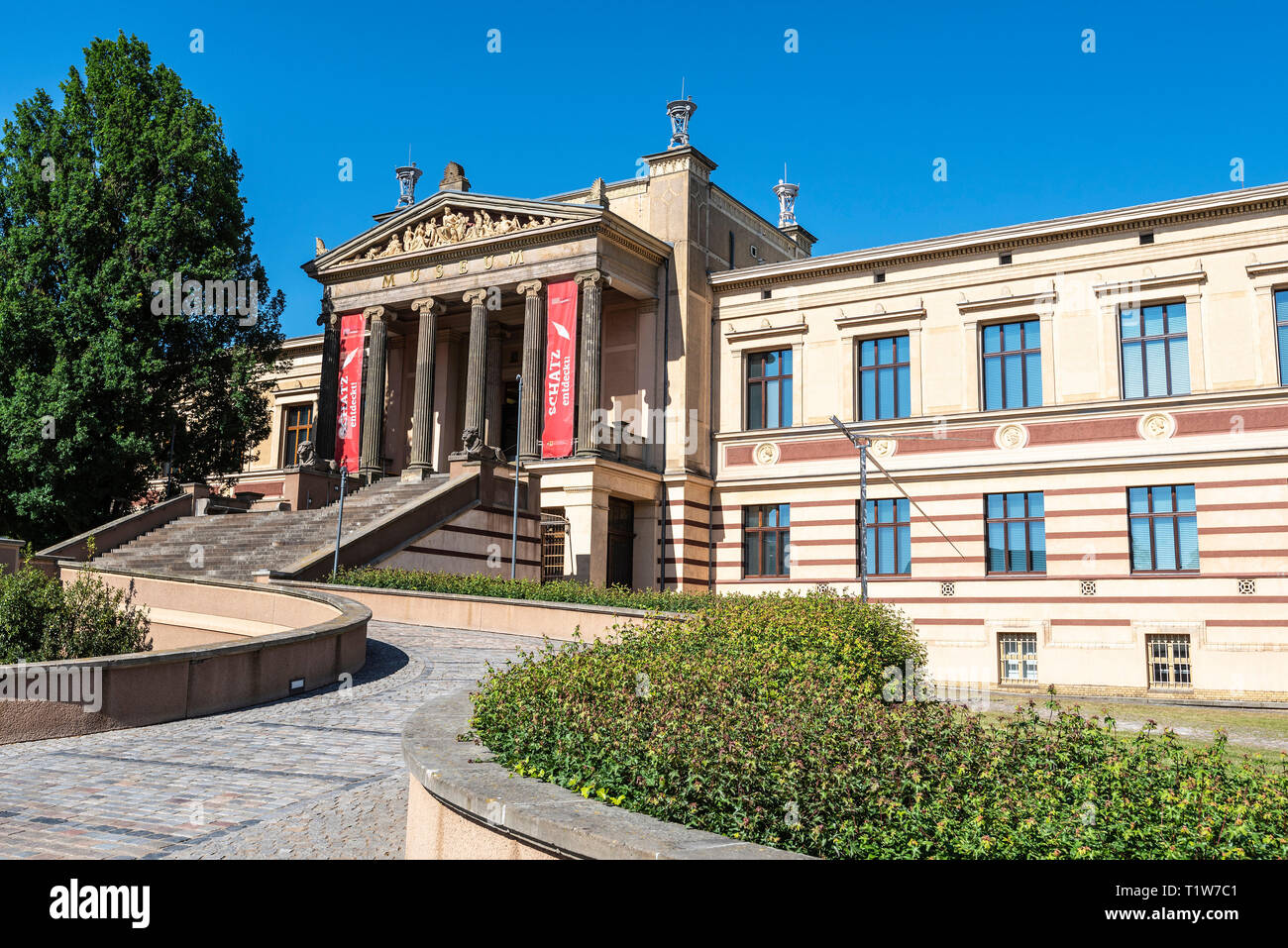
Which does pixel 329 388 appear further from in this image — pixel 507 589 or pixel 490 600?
pixel 490 600

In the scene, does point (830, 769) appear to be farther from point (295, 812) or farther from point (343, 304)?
point (343, 304)

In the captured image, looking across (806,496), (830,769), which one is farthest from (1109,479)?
(830,769)

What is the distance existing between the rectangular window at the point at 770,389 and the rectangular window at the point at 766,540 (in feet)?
10.4

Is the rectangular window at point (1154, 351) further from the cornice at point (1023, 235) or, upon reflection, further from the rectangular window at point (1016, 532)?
the rectangular window at point (1016, 532)

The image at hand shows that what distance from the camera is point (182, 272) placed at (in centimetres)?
3394

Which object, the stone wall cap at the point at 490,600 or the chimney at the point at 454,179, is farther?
the chimney at the point at 454,179

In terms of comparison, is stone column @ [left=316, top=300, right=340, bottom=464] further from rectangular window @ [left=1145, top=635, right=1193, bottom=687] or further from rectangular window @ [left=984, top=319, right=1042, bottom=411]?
rectangular window @ [left=1145, top=635, right=1193, bottom=687]

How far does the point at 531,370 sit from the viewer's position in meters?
35.5

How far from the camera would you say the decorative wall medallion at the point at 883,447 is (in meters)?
33.9

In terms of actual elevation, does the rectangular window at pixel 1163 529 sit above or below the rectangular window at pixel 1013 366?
below

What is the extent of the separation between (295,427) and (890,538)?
98.5 ft

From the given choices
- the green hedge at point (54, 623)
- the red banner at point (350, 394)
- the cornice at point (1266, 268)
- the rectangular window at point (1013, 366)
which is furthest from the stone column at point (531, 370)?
the cornice at point (1266, 268)

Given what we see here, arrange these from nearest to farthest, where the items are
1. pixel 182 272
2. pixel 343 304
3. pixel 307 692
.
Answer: pixel 307 692, pixel 182 272, pixel 343 304
